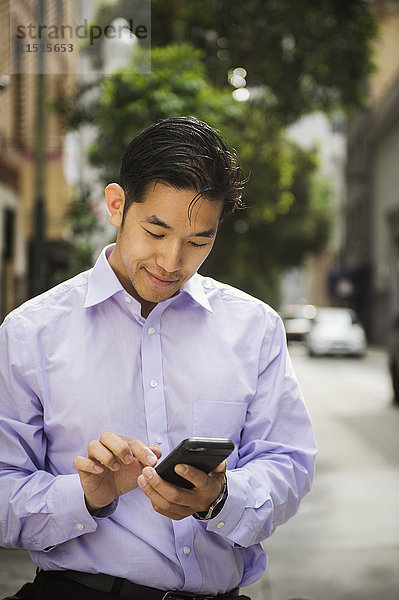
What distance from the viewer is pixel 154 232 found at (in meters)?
1.99

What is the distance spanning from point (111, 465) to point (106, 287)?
1.74 ft

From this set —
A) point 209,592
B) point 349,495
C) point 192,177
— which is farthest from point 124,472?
point 349,495

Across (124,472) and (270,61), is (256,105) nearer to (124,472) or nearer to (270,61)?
(270,61)

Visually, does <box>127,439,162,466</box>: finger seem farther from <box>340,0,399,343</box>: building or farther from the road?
<box>340,0,399,343</box>: building

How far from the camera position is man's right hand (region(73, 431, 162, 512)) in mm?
1736

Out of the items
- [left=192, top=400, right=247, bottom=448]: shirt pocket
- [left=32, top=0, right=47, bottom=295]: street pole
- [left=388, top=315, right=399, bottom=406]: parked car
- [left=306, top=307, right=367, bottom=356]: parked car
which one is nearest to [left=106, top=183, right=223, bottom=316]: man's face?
[left=192, top=400, right=247, bottom=448]: shirt pocket

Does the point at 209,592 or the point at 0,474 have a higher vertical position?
the point at 0,474

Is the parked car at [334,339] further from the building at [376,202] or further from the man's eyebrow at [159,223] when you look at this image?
the man's eyebrow at [159,223]

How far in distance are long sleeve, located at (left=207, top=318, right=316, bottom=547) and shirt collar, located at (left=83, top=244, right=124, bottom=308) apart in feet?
1.34

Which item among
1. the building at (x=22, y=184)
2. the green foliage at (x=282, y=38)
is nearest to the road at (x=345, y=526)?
the building at (x=22, y=184)

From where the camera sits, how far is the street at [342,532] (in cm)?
473

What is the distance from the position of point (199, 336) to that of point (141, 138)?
51cm

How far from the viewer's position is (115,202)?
2.11 metres

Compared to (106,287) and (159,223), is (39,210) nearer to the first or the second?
(106,287)
